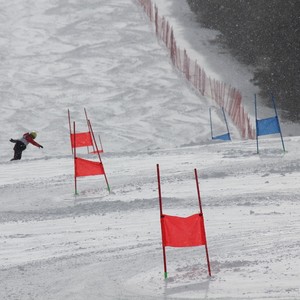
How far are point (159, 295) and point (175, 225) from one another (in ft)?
2.82

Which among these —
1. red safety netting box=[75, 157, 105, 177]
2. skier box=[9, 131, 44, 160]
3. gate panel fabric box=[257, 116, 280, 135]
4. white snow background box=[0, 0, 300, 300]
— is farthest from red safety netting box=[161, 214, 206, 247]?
skier box=[9, 131, 44, 160]

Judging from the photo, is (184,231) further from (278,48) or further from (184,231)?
(278,48)

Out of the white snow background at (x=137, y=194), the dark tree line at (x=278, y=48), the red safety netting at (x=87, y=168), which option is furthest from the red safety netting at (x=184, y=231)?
the dark tree line at (x=278, y=48)

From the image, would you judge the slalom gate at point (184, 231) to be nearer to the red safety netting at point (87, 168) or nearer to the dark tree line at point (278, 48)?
the red safety netting at point (87, 168)

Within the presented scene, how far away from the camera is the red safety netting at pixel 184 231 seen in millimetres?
9656

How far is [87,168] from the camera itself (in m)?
15.7

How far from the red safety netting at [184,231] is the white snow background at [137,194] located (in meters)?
0.35

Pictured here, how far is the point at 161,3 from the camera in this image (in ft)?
155

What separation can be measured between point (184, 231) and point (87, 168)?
20.3ft

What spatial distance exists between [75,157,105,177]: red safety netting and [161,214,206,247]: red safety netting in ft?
19.4

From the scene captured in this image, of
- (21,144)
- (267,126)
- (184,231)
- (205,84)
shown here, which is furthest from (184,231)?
(205,84)

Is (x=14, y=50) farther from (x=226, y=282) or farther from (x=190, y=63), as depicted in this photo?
(x=226, y=282)

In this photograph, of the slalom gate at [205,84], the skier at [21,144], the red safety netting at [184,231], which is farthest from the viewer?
the slalom gate at [205,84]

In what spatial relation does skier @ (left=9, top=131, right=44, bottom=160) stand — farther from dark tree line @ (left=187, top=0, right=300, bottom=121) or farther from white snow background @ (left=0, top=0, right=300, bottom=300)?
dark tree line @ (left=187, top=0, right=300, bottom=121)
